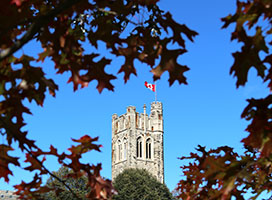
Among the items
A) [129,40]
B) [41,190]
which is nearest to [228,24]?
[129,40]

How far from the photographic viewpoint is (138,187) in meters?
30.0

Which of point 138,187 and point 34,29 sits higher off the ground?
point 138,187

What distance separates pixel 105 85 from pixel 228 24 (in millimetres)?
709

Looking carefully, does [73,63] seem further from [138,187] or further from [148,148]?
[148,148]

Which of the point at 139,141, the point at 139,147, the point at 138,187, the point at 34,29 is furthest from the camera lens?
the point at 139,141

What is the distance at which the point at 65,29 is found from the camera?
188cm

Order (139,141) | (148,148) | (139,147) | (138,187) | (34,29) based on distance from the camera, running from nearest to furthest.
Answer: (34,29), (138,187), (139,147), (139,141), (148,148)

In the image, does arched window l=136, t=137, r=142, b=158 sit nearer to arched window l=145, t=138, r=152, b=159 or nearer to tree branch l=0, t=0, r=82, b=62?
arched window l=145, t=138, r=152, b=159

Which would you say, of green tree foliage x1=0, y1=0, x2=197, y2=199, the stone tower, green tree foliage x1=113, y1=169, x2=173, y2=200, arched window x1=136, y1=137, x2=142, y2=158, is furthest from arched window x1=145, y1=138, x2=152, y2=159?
green tree foliage x1=0, y1=0, x2=197, y2=199

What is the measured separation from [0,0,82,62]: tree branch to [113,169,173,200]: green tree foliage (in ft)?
90.4

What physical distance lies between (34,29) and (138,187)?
29.2 metres

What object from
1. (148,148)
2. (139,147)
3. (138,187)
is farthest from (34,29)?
(148,148)

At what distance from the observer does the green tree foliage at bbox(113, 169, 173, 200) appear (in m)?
29.2

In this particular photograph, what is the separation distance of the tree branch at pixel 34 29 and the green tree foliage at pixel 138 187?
90.4 feet
